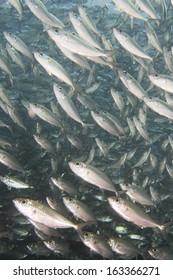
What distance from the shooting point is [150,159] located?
258 inches

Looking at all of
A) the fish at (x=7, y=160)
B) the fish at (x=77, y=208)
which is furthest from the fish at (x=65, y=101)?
the fish at (x=77, y=208)

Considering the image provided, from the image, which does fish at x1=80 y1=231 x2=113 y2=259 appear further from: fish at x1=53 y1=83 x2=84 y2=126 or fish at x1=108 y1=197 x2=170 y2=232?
fish at x1=53 y1=83 x2=84 y2=126

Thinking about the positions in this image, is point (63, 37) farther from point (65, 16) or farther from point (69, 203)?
point (65, 16)

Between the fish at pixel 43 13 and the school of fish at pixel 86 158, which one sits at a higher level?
the fish at pixel 43 13

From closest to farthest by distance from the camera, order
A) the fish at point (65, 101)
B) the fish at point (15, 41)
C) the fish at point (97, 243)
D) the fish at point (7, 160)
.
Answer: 1. the fish at point (97, 243)
2. the fish at point (7, 160)
3. the fish at point (65, 101)
4. the fish at point (15, 41)

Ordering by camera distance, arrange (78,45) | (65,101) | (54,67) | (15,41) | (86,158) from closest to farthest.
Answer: (78,45) → (54,67) → (65,101) → (15,41) → (86,158)

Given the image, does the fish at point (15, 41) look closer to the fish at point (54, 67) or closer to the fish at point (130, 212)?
the fish at point (54, 67)

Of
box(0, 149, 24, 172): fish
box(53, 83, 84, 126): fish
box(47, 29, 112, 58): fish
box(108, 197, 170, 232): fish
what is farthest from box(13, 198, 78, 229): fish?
box(47, 29, 112, 58): fish

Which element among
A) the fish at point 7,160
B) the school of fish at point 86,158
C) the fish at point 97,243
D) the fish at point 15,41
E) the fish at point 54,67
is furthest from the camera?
the fish at point 15,41

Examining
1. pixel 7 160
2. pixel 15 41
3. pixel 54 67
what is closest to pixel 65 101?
Result: pixel 54 67

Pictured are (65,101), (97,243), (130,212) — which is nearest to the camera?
(130,212)

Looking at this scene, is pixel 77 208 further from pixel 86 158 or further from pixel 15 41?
pixel 15 41
